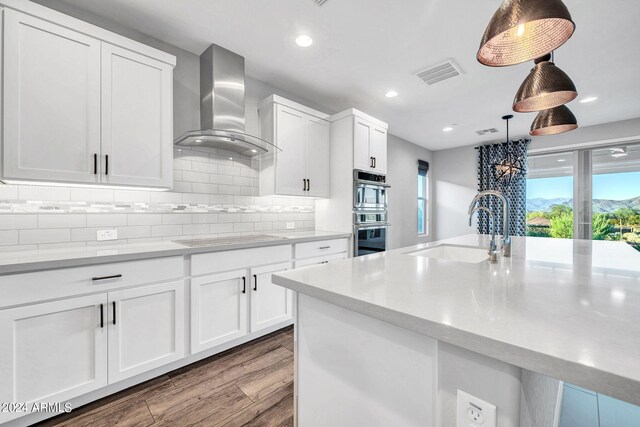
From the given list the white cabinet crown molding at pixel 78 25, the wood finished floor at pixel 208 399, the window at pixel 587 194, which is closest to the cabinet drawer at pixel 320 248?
the wood finished floor at pixel 208 399

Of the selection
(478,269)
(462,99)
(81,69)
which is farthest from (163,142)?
(462,99)

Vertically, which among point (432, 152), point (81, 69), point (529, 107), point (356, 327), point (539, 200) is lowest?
point (356, 327)

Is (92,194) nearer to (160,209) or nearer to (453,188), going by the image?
(160,209)

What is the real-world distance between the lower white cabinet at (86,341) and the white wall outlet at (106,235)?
60cm

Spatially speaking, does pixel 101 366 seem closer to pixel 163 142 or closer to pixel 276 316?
pixel 276 316

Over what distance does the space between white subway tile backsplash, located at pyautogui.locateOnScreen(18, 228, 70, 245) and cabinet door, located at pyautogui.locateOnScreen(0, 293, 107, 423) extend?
599mm

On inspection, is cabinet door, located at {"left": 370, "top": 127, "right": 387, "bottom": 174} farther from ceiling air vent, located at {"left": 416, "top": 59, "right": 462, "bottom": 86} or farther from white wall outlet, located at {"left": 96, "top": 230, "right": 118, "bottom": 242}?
white wall outlet, located at {"left": 96, "top": 230, "right": 118, "bottom": 242}

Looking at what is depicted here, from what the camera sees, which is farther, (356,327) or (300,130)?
(300,130)

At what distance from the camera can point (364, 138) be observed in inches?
134

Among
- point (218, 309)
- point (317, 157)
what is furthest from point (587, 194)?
point (218, 309)

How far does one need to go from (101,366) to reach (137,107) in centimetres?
172

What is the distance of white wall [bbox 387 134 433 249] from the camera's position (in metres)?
5.03

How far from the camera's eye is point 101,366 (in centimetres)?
159

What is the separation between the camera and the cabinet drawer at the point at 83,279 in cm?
136
